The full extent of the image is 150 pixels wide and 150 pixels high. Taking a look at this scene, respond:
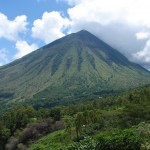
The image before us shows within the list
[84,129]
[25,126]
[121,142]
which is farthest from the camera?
[25,126]

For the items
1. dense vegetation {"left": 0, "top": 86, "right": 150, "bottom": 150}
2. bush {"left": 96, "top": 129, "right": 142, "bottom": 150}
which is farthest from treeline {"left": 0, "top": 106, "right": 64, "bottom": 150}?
bush {"left": 96, "top": 129, "right": 142, "bottom": 150}

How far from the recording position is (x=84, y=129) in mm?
82438

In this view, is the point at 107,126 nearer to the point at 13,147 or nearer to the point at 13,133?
the point at 13,147

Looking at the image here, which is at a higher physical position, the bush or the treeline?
the treeline

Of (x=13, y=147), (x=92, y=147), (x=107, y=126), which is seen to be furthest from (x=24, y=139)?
(x=92, y=147)

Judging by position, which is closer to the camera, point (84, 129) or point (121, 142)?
point (121, 142)

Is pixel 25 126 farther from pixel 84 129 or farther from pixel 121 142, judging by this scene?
pixel 121 142

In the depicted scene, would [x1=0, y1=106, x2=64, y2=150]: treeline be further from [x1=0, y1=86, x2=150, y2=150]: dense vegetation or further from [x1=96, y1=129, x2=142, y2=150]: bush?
[x1=96, y1=129, x2=142, y2=150]: bush

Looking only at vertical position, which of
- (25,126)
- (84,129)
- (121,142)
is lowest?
(121,142)

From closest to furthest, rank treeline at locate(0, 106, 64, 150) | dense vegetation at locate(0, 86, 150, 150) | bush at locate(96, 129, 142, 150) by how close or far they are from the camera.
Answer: bush at locate(96, 129, 142, 150) < dense vegetation at locate(0, 86, 150, 150) < treeline at locate(0, 106, 64, 150)

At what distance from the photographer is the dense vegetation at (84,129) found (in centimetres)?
3987

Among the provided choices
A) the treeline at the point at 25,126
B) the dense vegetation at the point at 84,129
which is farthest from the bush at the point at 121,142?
→ the treeline at the point at 25,126

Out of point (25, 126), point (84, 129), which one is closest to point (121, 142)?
point (84, 129)

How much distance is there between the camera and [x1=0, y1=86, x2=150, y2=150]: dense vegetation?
39.9 m
